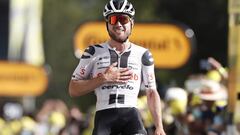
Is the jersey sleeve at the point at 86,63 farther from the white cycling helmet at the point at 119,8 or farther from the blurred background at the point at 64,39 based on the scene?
the blurred background at the point at 64,39

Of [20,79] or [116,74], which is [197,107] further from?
[20,79]

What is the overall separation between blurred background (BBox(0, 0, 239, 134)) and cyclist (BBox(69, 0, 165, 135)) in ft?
14.8

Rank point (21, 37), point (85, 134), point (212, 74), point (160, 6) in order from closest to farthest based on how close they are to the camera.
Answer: point (212, 74) → point (85, 134) → point (21, 37) → point (160, 6)

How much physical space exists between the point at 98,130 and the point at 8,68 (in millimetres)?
17365

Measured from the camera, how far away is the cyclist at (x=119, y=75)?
32.3 feet

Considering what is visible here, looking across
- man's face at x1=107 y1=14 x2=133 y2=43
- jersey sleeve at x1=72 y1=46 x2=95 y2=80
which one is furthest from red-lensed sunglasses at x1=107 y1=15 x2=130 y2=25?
jersey sleeve at x1=72 y1=46 x2=95 y2=80

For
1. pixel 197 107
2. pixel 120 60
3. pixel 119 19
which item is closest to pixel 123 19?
pixel 119 19

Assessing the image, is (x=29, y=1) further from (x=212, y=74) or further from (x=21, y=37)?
(x=212, y=74)

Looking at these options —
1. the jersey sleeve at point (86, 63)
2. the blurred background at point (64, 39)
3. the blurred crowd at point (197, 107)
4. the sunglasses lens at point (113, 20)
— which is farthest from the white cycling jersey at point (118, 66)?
the blurred background at point (64, 39)

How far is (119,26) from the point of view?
9.84 m

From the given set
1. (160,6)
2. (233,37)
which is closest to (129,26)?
(233,37)

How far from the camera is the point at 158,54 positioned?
19.6 meters

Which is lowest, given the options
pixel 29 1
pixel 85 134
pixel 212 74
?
pixel 85 134

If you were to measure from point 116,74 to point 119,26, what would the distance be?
50 cm
